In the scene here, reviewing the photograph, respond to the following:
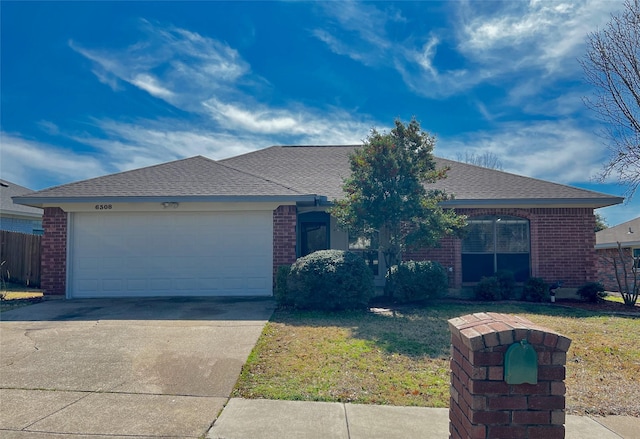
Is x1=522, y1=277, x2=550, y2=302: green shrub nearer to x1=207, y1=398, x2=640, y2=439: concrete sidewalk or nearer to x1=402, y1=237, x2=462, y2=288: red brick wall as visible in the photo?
x1=402, y1=237, x2=462, y2=288: red brick wall

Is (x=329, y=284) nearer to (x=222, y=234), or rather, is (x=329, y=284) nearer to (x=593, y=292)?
(x=222, y=234)

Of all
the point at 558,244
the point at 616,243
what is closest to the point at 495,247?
the point at 558,244

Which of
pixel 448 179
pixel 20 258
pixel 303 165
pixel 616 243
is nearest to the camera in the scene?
pixel 448 179

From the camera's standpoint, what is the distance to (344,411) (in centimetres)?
417

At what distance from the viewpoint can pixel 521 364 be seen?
2420 millimetres

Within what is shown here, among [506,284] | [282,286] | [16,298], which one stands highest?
[282,286]

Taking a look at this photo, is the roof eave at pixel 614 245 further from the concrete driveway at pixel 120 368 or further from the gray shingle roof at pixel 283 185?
the concrete driveway at pixel 120 368

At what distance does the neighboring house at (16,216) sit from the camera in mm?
17656

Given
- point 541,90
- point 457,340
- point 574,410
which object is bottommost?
point 574,410

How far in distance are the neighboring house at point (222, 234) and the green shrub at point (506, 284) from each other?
2.07ft

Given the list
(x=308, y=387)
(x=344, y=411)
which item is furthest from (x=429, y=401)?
(x=308, y=387)

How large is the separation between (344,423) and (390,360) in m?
Answer: 1.98

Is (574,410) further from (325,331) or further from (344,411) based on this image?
(325,331)

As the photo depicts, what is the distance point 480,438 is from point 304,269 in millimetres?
6494
